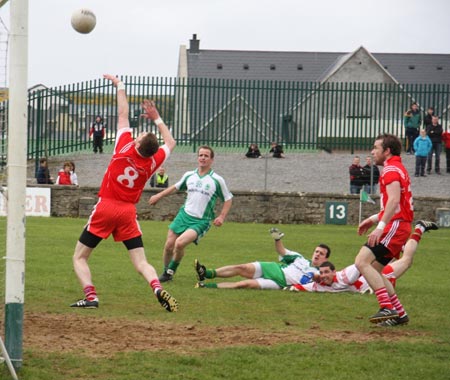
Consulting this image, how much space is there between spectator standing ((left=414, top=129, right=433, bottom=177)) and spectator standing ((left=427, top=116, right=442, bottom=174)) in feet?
0.67

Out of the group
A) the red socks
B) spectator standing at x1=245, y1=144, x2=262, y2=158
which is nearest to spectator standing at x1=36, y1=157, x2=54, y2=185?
spectator standing at x1=245, y1=144, x2=262, y2=158

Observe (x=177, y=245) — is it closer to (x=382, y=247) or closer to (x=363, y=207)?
(x=382, y=247)

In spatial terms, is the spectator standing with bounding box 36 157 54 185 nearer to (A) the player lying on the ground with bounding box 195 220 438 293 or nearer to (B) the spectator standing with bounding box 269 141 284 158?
(B) the spectator standing with bounding box 269 141 284 158

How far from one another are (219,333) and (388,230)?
2.16 metres

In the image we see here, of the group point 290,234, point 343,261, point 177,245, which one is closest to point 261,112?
point 290,234

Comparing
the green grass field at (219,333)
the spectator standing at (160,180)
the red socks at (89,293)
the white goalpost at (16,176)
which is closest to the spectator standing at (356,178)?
the spectator standing at (160,180)

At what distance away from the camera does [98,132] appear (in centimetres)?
3141

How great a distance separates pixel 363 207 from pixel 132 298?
57.6ft

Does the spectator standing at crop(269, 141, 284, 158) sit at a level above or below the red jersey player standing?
above

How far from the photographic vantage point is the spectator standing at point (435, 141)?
30.4 meters

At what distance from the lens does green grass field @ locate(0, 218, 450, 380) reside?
7258 mm

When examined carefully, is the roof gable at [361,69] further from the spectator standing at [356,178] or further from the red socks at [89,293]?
the red socks at [89,293]

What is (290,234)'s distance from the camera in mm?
23609

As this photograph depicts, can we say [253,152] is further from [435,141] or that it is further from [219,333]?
[219,333]
